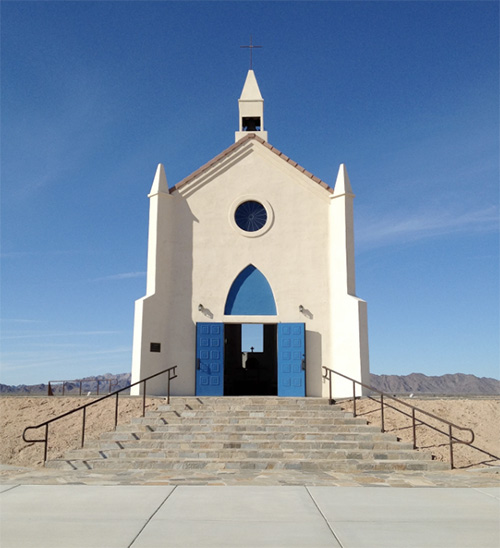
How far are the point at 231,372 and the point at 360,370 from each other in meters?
8.71

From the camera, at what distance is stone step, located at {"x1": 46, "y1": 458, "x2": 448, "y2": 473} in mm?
11969

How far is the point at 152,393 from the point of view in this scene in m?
17.4

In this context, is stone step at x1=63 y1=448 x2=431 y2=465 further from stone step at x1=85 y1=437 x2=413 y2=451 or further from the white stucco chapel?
the white stucco chapel

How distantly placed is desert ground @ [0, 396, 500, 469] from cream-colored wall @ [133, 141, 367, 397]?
2392 millimetres

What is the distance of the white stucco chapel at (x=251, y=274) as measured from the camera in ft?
59.3

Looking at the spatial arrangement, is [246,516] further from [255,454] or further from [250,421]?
[250,421]

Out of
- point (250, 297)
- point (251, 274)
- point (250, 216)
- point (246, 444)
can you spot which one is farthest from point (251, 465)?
point (250, 216)

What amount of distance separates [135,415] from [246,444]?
3.59 meters

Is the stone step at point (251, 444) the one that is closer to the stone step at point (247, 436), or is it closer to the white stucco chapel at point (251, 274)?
the stone step at point (247, 436)

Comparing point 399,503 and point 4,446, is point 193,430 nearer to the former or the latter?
point 4,446

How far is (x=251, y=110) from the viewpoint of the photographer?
23.2 metres

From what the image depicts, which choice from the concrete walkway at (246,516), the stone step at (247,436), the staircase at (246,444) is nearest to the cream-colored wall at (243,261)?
the staircase at (246,444)

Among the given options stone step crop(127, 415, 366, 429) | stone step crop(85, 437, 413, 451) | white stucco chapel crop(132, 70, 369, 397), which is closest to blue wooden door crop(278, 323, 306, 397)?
white stucco chapel crop(132, 70, 369, 397)

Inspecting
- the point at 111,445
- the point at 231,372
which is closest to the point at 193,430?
the point at 111,445
